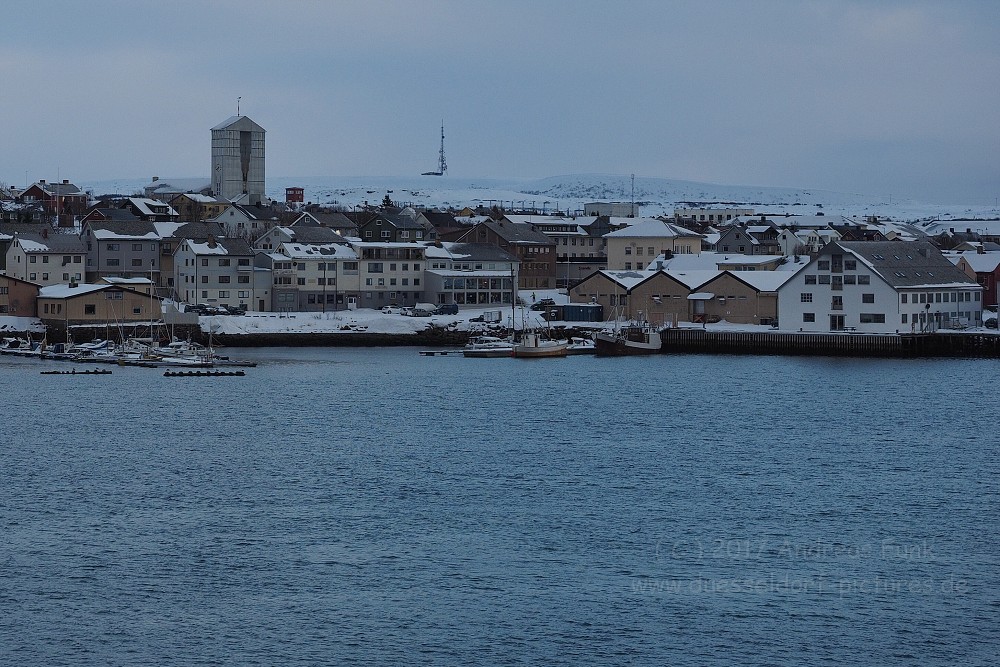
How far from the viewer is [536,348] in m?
41.2

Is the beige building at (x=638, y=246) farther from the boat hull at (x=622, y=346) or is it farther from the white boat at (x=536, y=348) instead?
the white boat at (x=536, y=348)

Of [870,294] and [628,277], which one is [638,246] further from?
[870,294]

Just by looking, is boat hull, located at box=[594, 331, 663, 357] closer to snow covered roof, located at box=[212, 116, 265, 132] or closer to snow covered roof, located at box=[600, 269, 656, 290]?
snow covered roof, located at box=[600, 269, 656, 290]

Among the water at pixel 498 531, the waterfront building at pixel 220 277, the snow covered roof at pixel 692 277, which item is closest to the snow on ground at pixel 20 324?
the waterfront building at pixel 220 277

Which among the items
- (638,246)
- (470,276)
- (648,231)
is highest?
(648,231)

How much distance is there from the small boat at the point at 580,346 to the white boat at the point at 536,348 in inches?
11.1

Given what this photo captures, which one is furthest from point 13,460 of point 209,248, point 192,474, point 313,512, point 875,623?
point 209,248

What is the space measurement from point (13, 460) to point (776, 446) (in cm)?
1192

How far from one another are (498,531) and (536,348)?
24.3 metres

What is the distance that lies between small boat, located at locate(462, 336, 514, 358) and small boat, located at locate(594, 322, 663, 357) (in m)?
2.70

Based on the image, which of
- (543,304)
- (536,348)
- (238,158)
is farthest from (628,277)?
(238,158)

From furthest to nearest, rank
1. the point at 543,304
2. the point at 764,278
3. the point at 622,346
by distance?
the point at 543,304 → the point at 764,278 → the point at 622,346

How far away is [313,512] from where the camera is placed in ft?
59.6

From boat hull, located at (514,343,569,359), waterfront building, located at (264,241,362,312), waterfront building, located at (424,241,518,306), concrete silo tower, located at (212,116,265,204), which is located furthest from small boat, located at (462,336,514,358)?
concrete silo tower, located at (212,116,265,204)
